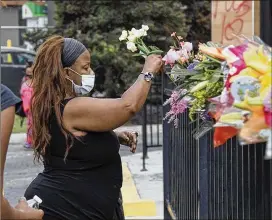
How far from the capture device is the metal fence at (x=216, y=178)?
3186 mm

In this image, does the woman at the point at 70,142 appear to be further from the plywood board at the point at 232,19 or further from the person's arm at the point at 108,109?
the plywood board at the point at 232,19

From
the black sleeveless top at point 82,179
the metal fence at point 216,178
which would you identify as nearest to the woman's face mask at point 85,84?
the black sleeveless top at point 82,179

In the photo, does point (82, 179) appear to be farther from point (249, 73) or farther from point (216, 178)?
point (249, 73)

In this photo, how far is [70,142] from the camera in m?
3.22

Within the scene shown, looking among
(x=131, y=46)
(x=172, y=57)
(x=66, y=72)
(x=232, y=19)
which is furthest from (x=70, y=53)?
(x=232, y=19)

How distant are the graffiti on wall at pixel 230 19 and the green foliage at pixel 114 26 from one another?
1814 millimetres

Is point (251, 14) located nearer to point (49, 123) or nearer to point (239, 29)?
point (239, 29)

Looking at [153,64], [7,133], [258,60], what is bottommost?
[7,133]

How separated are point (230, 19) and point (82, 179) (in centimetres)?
918

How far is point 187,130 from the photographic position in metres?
4.43

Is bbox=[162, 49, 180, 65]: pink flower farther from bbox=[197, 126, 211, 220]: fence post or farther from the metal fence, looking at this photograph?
bbox=[197, 126, 211, 220]: fence post

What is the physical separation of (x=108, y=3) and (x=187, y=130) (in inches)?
405

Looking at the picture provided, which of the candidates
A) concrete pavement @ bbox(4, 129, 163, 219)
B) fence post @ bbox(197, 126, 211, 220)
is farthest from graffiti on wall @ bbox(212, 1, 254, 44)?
fence post @ bbox(197, 126, 211, 220)

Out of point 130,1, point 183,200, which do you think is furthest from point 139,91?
point 130,1
